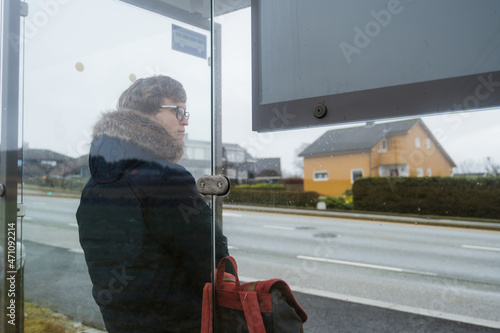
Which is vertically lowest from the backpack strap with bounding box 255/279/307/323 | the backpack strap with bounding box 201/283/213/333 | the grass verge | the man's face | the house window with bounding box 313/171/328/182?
the grass verge

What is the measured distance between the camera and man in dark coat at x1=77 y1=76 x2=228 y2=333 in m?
1.41

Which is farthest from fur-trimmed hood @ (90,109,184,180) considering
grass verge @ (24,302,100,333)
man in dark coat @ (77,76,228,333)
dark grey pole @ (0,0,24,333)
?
grass verge @ (24,302,100,333)

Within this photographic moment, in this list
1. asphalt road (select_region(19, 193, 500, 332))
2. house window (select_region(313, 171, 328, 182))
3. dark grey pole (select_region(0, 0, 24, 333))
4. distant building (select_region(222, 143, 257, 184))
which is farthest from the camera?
dark grey pole (select_region(0, 0, 24, 333))

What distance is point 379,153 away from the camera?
1084 mm

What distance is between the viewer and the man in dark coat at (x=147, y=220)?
141 cm

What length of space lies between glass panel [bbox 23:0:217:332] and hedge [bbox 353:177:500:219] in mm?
520

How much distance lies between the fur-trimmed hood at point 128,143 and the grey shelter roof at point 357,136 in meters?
0.56

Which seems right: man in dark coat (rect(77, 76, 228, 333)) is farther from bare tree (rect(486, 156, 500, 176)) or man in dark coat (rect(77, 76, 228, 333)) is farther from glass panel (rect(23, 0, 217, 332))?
bare tree (rect(486, 156, 500, 176))

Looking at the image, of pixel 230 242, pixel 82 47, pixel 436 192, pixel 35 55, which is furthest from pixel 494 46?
pixel 35 55

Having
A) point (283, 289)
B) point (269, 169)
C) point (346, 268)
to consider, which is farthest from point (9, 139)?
point (346, 268)

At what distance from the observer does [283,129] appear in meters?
1.21

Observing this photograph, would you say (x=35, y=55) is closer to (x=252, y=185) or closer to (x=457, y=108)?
(x=252, y=185)

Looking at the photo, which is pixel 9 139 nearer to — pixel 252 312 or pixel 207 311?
pixel 207 311

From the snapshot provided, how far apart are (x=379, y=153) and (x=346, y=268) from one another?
3.39 m
